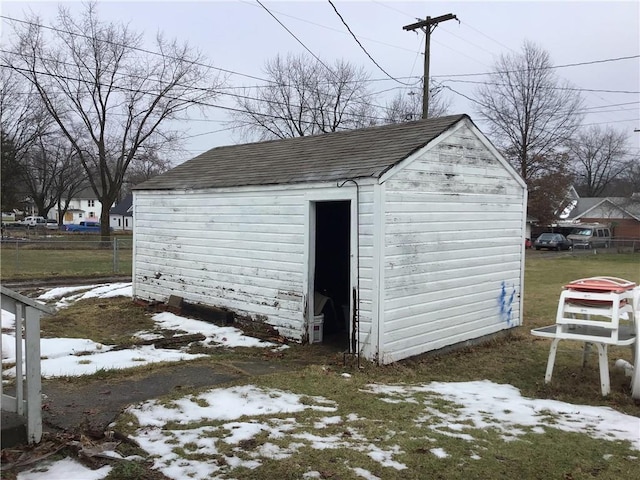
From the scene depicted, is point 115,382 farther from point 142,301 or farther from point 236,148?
point 236,148

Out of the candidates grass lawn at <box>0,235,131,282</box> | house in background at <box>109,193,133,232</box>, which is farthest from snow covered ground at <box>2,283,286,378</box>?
house in background at <box>109,193,133,232</box>

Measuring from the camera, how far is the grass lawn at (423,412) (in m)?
3.70

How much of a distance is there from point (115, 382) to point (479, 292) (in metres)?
5.89

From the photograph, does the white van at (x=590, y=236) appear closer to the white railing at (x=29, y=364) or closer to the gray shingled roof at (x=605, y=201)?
the gray shingled roof at (x=605, y=201)

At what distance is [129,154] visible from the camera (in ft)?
113

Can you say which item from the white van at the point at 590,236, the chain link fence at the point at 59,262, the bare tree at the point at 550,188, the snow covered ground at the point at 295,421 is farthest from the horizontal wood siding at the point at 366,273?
the white van at the point at 590,236

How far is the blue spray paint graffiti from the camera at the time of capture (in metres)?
9.39

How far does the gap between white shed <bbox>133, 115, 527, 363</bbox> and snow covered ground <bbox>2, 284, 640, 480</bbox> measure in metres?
1.56

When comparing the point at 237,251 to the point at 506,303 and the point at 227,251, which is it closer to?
the point at 227,251

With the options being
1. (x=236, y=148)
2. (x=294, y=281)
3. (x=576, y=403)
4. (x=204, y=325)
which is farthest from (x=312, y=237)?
(x=236, y=148)

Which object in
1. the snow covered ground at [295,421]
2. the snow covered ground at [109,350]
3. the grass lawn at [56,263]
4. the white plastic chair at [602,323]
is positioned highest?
the white plastic chair at [602,323]

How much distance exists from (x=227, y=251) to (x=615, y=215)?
169 ft

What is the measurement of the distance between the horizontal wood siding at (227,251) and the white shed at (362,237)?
25 mm

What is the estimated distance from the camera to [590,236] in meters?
42.2
